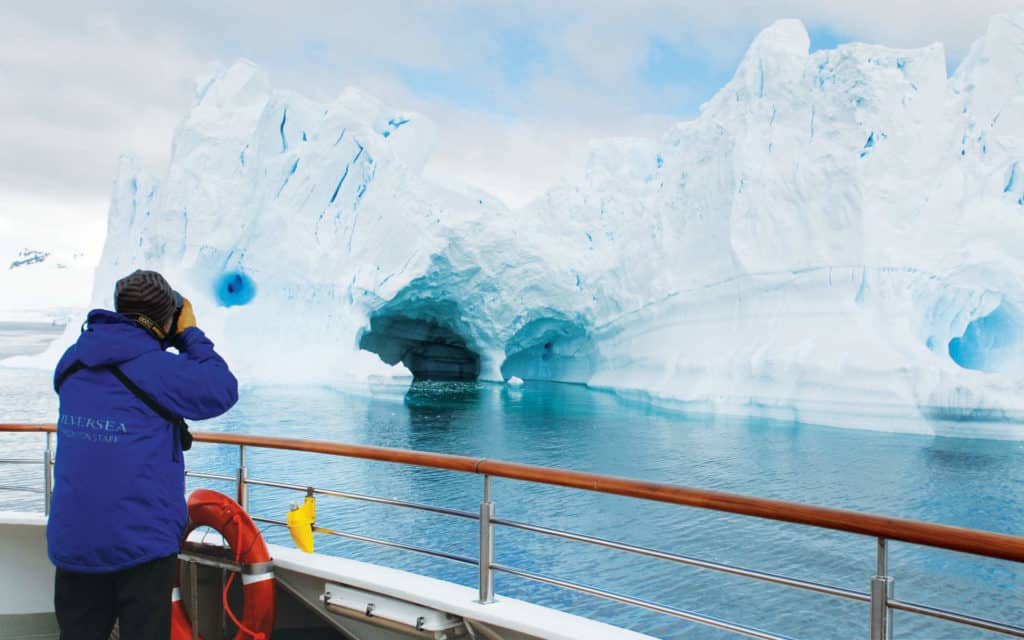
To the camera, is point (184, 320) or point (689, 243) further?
point (689, 243)

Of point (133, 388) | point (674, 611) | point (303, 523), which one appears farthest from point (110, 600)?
point (674, 611)

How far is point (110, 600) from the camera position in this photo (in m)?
1.28

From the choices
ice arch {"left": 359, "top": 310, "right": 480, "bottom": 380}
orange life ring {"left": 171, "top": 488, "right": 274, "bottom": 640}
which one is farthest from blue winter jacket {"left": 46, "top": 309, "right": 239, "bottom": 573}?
ice arch {"left": 359, "top": 310, "right": 480, "bottom": 380}

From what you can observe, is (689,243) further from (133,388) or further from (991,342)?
(133,388)

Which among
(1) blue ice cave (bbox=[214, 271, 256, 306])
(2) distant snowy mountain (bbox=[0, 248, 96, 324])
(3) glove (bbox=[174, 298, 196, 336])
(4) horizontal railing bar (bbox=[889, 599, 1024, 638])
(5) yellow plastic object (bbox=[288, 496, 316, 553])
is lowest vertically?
(5) yellow plastic object (bbox=[288, 496, 316, 553])

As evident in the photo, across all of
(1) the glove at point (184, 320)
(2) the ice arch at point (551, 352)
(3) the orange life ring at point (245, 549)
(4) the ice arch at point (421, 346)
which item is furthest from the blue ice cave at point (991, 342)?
(1) the glove at point (184, 320)

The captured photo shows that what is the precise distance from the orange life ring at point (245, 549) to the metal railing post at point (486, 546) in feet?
1.58

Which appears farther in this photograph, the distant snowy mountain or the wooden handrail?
the distant snowy mountain

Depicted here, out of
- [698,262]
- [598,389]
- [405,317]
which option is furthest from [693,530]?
[405,317]

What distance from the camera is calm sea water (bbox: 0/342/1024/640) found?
4977 millimetres

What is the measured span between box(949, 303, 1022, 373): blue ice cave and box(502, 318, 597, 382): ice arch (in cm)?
790

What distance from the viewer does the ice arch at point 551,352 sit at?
19.7 m

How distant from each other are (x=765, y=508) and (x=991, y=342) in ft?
51.1

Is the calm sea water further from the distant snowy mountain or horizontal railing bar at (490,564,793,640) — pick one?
the distant snowy mountain
